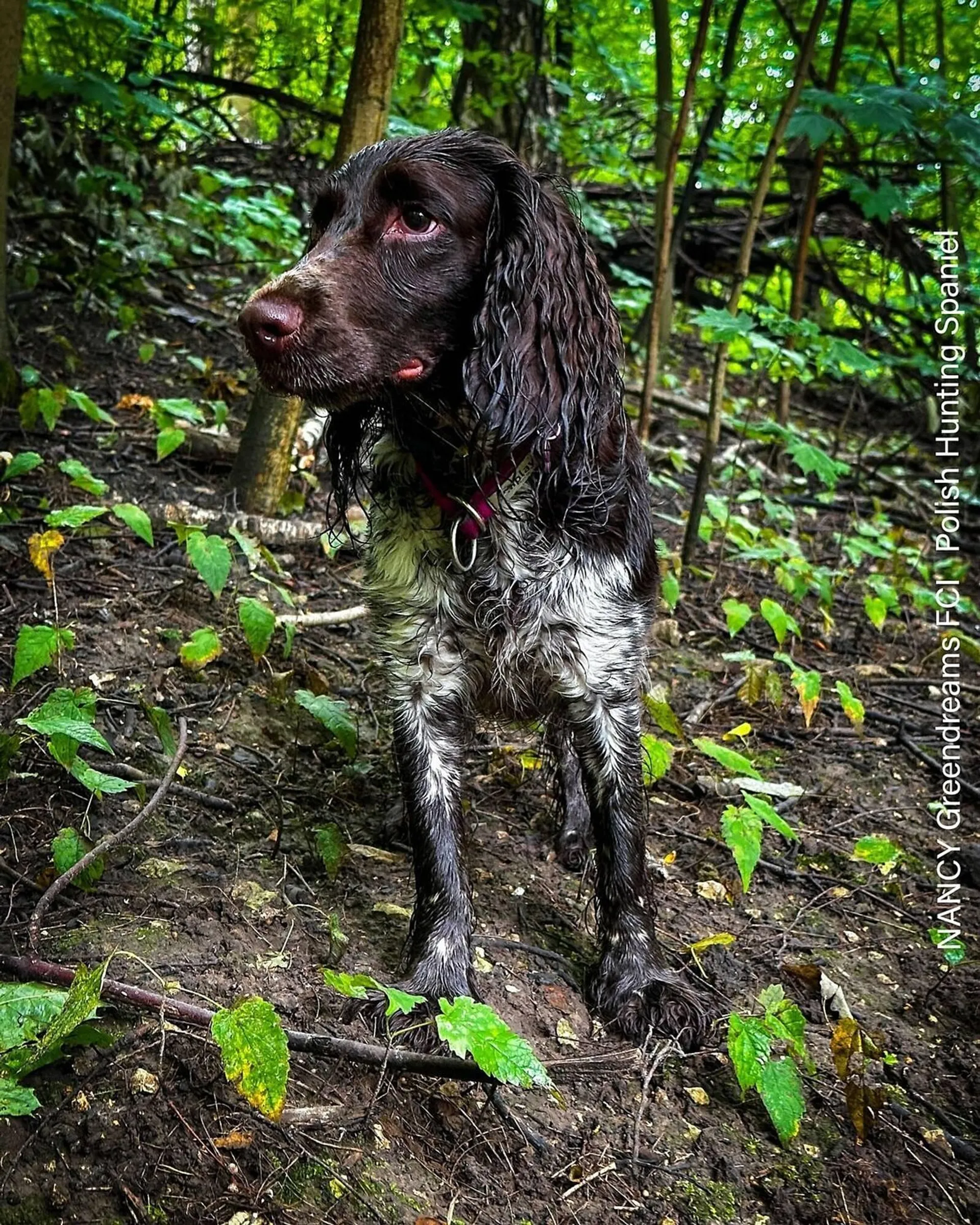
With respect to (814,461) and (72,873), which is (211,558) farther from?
(814,461)

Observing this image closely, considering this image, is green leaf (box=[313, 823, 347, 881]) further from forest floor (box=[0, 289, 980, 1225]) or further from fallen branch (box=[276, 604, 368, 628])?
fallen branch (box=[276, 604, 368, 628])

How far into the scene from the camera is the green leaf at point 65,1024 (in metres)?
1.81

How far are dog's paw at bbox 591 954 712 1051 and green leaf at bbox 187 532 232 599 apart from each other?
5.50 feet

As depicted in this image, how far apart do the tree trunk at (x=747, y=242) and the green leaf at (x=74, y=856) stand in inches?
145

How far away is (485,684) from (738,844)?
2.66ft

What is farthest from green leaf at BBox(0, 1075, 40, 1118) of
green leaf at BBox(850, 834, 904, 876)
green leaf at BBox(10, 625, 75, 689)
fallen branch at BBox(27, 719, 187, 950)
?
green leaf at BBox(850, 834, 904, 876)

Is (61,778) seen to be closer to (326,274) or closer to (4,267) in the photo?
(326,274)

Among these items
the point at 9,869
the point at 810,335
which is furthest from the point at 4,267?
the point at 810,335

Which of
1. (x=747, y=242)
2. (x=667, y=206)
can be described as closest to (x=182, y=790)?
(x=747, y=242)

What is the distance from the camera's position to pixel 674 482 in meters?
6.69

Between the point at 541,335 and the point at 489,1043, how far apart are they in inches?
63.5

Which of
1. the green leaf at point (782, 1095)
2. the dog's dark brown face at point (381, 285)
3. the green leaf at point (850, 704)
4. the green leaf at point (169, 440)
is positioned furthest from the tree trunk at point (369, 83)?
the green leaf at point (782, 1095)

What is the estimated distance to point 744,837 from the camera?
9.24ft

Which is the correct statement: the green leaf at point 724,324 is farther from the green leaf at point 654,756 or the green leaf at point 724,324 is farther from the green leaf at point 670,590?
the green leaf at point 654,756
